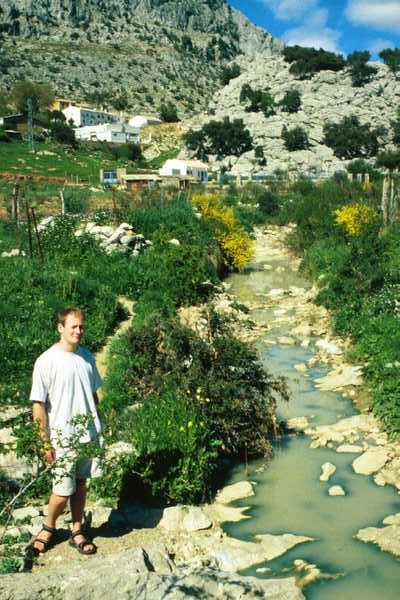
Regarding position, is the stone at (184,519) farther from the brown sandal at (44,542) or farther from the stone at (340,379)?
the stone at (340,379)

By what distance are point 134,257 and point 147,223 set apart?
172 inches

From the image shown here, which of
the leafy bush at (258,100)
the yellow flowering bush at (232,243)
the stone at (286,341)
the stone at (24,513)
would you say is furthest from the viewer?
the leafy bush at (258,100)

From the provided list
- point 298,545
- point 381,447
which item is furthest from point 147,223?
point 298,545

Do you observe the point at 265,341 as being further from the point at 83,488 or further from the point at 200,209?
the point at 200,209

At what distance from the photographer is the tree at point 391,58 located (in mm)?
101625

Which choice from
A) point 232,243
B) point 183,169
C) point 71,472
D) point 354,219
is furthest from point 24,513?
point 183,169

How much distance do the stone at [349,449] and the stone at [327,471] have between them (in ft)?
1.63

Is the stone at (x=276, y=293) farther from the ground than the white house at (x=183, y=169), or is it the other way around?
the white house at (x=183, y=169)

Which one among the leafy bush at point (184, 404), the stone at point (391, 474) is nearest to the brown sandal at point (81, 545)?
the leafy bush at point (184, 404)

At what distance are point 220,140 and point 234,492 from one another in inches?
2967

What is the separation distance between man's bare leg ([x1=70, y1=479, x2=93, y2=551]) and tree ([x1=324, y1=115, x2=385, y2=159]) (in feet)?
246

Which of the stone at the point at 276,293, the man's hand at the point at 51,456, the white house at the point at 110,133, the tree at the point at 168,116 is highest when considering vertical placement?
the tree at the point at 168,116

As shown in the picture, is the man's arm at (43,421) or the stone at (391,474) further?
the stone at (391,474)

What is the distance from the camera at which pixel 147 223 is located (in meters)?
21.5
